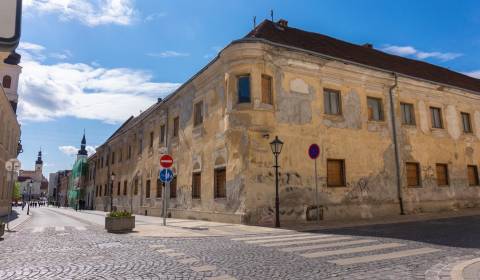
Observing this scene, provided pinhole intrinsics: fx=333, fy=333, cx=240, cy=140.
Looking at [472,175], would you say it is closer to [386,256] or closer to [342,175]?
[342,175]

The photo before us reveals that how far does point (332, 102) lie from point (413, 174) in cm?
649

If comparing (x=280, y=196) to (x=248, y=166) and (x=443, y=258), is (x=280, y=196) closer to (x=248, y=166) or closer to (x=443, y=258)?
(x=248, y=166)

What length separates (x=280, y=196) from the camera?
1433 centimetres

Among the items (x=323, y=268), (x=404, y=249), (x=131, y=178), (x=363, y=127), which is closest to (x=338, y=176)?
(x=363, y=127)

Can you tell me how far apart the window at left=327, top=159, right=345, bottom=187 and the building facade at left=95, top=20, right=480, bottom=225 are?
5cm

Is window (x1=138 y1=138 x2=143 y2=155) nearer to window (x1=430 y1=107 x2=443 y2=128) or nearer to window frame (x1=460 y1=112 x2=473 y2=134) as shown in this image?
window (x1=430 y1=107 x2=443 y2=128)

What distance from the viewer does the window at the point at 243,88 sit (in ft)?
49.1

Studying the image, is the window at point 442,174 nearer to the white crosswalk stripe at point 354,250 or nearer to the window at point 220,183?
the window at point 220,183

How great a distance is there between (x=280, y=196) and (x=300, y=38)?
30.2 feet

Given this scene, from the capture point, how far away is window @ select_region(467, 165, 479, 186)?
69.5ft

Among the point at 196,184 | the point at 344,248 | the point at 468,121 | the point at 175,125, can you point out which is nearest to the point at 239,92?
the point at 196,184

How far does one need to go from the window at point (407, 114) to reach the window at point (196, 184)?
479 inches

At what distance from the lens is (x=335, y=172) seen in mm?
16266

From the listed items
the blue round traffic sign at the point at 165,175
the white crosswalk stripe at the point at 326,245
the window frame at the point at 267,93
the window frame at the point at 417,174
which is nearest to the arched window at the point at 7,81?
the blue round traffic sign at the point at 165,175
